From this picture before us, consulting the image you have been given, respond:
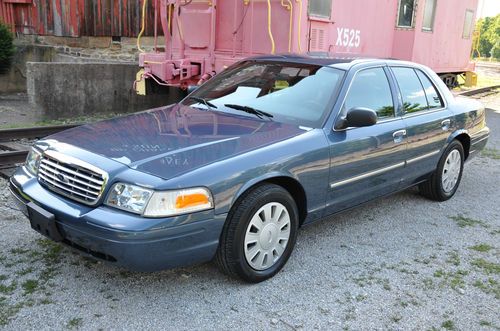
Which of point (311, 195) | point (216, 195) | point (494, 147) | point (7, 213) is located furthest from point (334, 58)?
point (494, 147)

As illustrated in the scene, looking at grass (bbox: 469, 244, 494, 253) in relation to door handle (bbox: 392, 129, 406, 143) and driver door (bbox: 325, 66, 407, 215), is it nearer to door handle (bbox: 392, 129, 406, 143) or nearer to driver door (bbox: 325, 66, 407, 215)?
driver door (bbox: 325, 66, 407, 215)

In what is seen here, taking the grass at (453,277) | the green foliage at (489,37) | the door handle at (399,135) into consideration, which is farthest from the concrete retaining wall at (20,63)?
the green foliage at (489,37)

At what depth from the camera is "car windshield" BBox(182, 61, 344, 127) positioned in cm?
409

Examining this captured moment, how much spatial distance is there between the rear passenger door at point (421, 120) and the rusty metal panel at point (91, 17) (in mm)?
9486

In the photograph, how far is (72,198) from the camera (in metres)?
3.21

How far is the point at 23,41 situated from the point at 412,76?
13.3 m

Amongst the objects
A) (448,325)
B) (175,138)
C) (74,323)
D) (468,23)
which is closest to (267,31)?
(175,138)

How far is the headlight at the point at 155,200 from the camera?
→ 9.69 feet

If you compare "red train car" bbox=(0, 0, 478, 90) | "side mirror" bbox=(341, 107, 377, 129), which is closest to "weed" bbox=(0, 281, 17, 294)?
"side mirror" bbox=(341, 107, 377, 129)

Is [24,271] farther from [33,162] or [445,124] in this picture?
[445,124]

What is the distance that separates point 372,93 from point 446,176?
1702 mm

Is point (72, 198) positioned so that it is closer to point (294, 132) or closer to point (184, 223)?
point (184, 223)

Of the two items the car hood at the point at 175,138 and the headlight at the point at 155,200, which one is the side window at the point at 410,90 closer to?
the car hood at the point at 175,138

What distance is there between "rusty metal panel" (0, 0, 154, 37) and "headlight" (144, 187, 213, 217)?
11.0 metres
